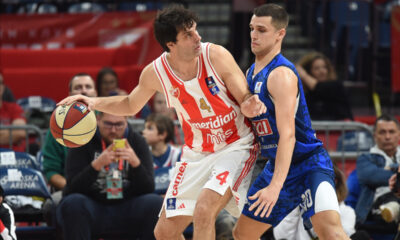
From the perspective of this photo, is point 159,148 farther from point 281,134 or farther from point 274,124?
point 281,134

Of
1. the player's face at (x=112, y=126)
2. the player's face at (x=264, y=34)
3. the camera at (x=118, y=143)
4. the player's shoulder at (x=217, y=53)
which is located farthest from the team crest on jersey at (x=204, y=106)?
the player's face at (x=112, y=126)

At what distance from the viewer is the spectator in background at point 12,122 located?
7.87m

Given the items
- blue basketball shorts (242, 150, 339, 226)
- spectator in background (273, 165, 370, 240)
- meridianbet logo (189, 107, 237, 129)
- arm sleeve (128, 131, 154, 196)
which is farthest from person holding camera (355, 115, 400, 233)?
meridianbet logo (189, 107, 237, 129)

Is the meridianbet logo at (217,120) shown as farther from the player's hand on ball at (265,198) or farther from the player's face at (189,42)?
the player's hand on ball at (265,198)

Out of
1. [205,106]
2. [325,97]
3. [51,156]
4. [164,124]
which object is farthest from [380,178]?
[51,156]

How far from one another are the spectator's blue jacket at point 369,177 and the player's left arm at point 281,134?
101 inches

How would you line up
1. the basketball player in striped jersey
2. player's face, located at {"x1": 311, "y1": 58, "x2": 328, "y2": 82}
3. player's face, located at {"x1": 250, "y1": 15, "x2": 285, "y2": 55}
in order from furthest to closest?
player's face, located at {"x1": 311, "y1": 58, "x2": 328, "y2": 82}
the basketball player in striped jersey
player's face, located at {"x1": 250, "y1": 15, "x2": 285, "y2": 55}

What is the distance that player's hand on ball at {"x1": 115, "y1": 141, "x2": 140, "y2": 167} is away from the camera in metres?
6.36

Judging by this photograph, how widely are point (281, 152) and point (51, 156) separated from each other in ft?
10.4

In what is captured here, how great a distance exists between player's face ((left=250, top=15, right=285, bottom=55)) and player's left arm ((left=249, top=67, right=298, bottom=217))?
0.81ft

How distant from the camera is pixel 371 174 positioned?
6.97 meters

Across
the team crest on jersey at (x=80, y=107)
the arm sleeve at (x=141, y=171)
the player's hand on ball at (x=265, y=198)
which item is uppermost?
the team crest on jersey at (x=80, y=107)

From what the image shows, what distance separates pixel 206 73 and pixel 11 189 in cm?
266

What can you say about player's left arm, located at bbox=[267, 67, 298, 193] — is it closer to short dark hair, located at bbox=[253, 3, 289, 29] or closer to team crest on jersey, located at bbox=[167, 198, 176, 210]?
short dark hair, located at bbox=[253, 3, 289, 29]
